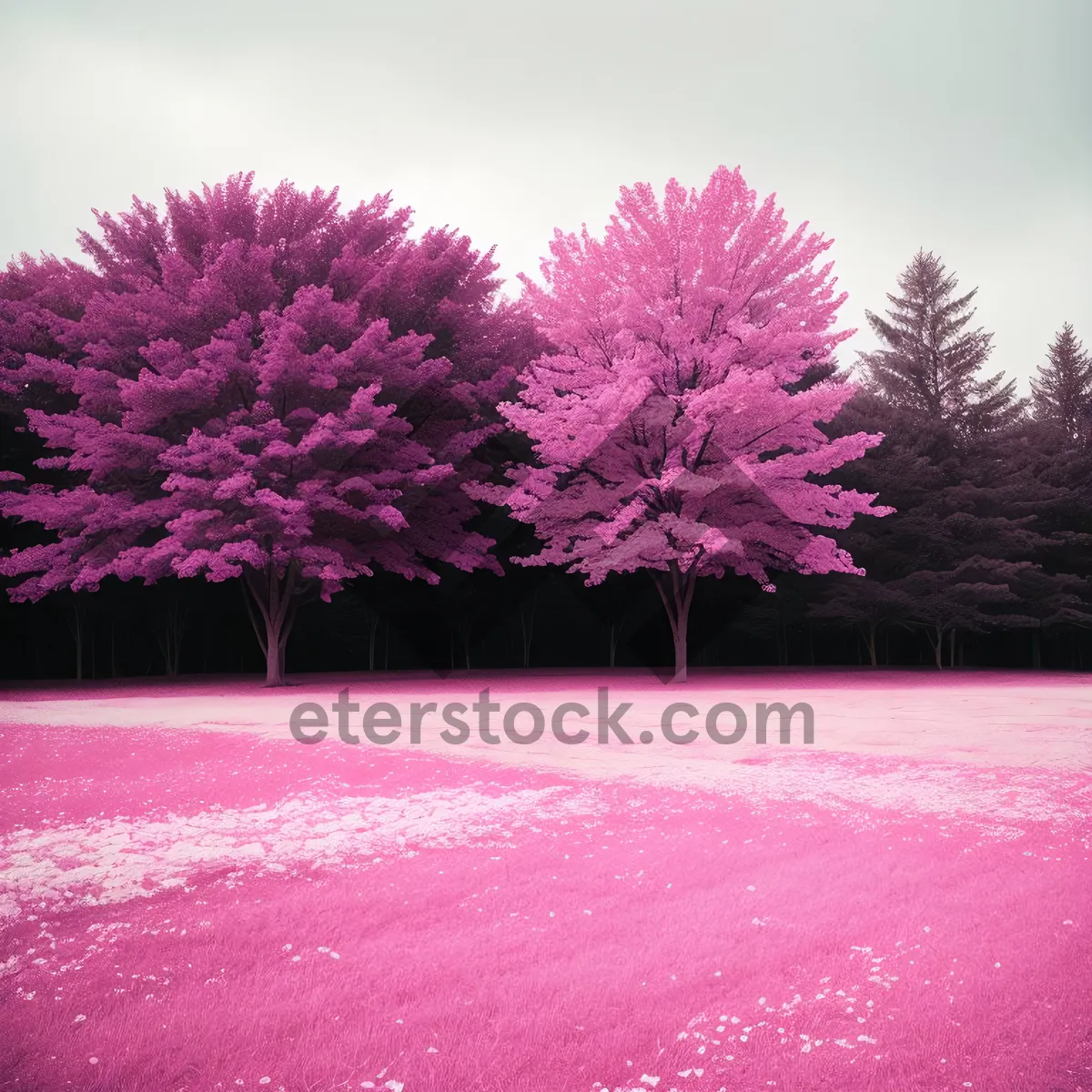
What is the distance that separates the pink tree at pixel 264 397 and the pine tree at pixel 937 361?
59.2 feet

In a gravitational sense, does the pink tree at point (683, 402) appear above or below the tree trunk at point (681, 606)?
above

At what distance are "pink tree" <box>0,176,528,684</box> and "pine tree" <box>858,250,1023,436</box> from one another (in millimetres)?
18035

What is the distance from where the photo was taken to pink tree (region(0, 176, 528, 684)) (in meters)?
15.1

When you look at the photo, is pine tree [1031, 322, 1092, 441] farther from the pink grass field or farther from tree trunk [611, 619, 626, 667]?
the pink grass field

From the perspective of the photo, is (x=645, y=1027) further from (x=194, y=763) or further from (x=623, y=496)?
(x=623, y=496)

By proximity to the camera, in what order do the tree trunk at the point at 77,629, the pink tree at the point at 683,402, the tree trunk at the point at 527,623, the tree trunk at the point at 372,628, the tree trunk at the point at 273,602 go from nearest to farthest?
the pink tree at the point at 683,402, the tree trunk at the point at 273,602, the tree trunk at the point at 77,629, the tree trunk at the point at 372,628, the tree trunk at the point at 527,623

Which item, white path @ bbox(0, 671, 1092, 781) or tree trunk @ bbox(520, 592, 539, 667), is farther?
tree trunk @ bbox(520, 592, 539, 667)

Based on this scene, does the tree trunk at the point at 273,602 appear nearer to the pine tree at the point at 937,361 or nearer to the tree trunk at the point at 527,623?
the tree trunk at the point at 527,623

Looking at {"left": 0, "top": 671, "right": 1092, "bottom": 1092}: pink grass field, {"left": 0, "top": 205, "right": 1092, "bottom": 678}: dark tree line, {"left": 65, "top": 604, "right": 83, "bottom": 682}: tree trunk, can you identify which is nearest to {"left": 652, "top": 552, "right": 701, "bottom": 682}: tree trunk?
{"left": 0, "top": 205, "right": 1092, "bottom": 678}: dark tree line

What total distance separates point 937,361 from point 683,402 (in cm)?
1902

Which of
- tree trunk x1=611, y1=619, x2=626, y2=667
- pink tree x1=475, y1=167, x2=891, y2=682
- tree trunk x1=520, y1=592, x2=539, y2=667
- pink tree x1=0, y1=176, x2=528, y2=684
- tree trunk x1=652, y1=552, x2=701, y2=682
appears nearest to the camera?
pink tree x1=0, y1=176, x2=528, y2=684

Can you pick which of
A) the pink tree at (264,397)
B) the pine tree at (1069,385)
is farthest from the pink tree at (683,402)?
the pine tree at (1069,385)

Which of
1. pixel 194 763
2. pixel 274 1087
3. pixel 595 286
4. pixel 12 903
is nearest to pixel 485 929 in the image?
pixel 274 1087

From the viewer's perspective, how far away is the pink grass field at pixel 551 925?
268 cm
